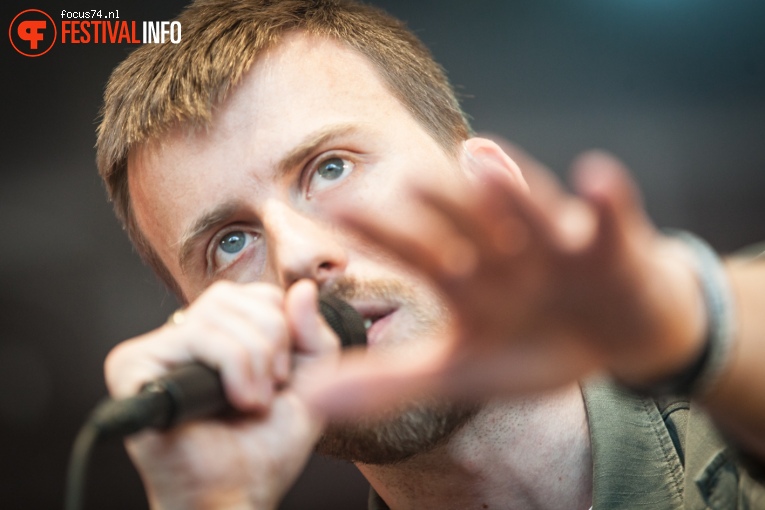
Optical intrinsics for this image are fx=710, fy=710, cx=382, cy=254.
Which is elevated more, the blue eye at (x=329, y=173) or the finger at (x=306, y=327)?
the blue eye at (x=329, y=173)

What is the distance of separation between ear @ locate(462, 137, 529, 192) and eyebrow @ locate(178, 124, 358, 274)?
0.34m

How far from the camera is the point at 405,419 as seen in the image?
1254 millimetres

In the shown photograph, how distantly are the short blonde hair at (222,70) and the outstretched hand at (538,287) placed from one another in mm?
937

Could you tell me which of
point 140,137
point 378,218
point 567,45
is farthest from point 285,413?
point 567,45

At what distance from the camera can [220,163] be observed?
4.68 ft

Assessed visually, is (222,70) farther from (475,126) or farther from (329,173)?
(475,126)

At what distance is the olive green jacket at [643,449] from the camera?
1.15 m

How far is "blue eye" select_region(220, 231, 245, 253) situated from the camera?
1.49m

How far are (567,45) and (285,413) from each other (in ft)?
7.68

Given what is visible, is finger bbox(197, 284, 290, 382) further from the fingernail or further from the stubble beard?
the stubble beard

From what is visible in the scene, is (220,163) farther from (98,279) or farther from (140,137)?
(98,279)

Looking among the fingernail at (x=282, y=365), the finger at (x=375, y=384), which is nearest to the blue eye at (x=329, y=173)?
the fingernail at (x=282, y=365)

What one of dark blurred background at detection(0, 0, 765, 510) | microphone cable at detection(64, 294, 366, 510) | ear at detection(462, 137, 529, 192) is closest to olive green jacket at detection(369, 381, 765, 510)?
ear at detection(462, 137, 529, 192)

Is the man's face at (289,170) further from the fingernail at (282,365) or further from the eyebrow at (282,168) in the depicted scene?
the fingernail at (282,365)
